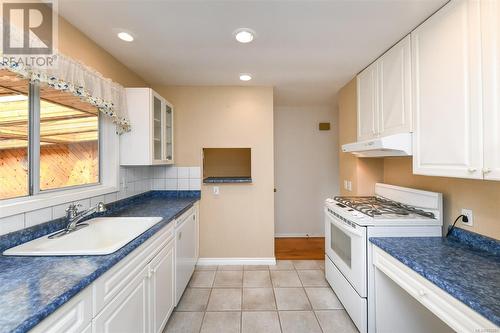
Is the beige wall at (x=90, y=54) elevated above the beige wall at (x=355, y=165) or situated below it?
above

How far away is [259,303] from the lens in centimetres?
220

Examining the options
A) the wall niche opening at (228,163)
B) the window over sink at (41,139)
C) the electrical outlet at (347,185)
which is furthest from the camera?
the wall niche opening at (228,163)

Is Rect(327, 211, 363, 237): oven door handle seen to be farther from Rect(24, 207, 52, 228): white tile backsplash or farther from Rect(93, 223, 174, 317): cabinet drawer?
Rect(24, 207, 52, 228): white tile backsplash

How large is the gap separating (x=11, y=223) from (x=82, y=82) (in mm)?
974

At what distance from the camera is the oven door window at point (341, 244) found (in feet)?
6.44

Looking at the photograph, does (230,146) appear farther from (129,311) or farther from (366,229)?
(129,311)

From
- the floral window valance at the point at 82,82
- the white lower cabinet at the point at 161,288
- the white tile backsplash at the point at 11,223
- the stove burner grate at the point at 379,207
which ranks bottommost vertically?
the white lower cabinet at the point at 161,288

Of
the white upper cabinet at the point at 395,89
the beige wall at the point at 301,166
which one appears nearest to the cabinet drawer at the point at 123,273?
the white upper cabinet at the point at 395,89

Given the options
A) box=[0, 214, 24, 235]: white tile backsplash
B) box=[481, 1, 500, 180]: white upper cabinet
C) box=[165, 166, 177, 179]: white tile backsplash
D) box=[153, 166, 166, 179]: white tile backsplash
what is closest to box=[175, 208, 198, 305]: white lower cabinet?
box=[165, 166, 177, 179]: white tile backsplash

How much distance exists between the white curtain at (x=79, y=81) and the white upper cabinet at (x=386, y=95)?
2.39 m

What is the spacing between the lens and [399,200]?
2.14 m

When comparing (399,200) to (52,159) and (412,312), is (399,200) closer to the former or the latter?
(412,312)

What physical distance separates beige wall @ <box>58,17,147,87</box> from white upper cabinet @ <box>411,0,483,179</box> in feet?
8.33

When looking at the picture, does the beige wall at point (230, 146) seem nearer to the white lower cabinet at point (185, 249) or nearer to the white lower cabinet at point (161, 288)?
the white lower cabinet at point (185, 249)
